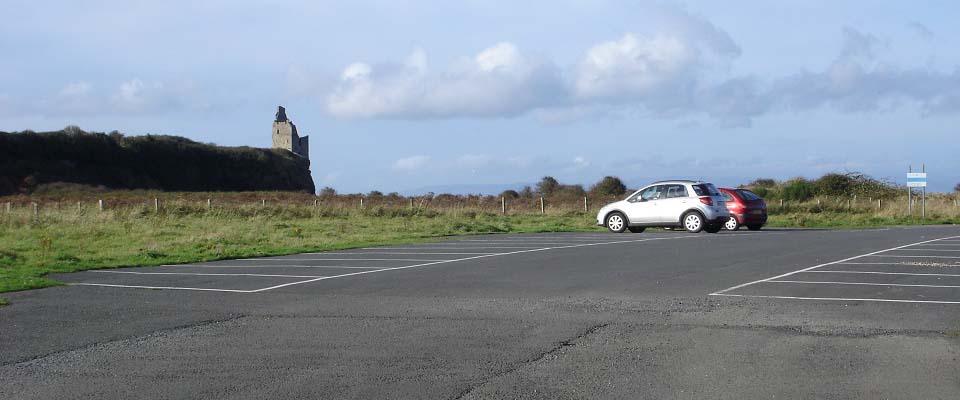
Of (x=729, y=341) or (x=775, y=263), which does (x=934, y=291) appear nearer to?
(x=775, y=263)

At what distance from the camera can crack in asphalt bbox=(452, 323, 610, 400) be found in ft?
21.9

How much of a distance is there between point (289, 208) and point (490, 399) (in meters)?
40.0

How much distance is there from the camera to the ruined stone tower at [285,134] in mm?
102938

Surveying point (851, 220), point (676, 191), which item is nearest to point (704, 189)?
point (676, 191)

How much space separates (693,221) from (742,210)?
3.09 meters

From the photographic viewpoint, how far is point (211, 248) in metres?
22.6

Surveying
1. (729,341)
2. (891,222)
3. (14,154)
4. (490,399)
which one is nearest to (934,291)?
(729,341)

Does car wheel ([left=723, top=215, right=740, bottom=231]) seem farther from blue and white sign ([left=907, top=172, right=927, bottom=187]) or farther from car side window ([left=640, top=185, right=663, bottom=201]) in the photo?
blue and white sign ([left=907, top=172, right=927, bottom=187])

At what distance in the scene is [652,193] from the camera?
28.0 m

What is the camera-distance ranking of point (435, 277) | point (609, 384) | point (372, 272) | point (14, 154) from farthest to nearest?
point (14, 154), point (372, 272), point (435, 277), point (609, 384)

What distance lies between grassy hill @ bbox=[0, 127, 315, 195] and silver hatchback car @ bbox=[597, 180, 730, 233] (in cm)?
5237

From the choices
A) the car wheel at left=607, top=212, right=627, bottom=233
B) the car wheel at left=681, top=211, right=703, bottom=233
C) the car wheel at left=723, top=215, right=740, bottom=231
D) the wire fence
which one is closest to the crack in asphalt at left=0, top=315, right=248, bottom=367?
the car wheel at left=681, top=211, right=703, bottom=233

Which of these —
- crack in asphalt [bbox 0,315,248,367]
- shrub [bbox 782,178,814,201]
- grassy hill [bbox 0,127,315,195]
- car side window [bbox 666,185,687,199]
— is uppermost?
grassy hill [bbox 0,127,315,195]

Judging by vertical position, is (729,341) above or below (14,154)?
below
